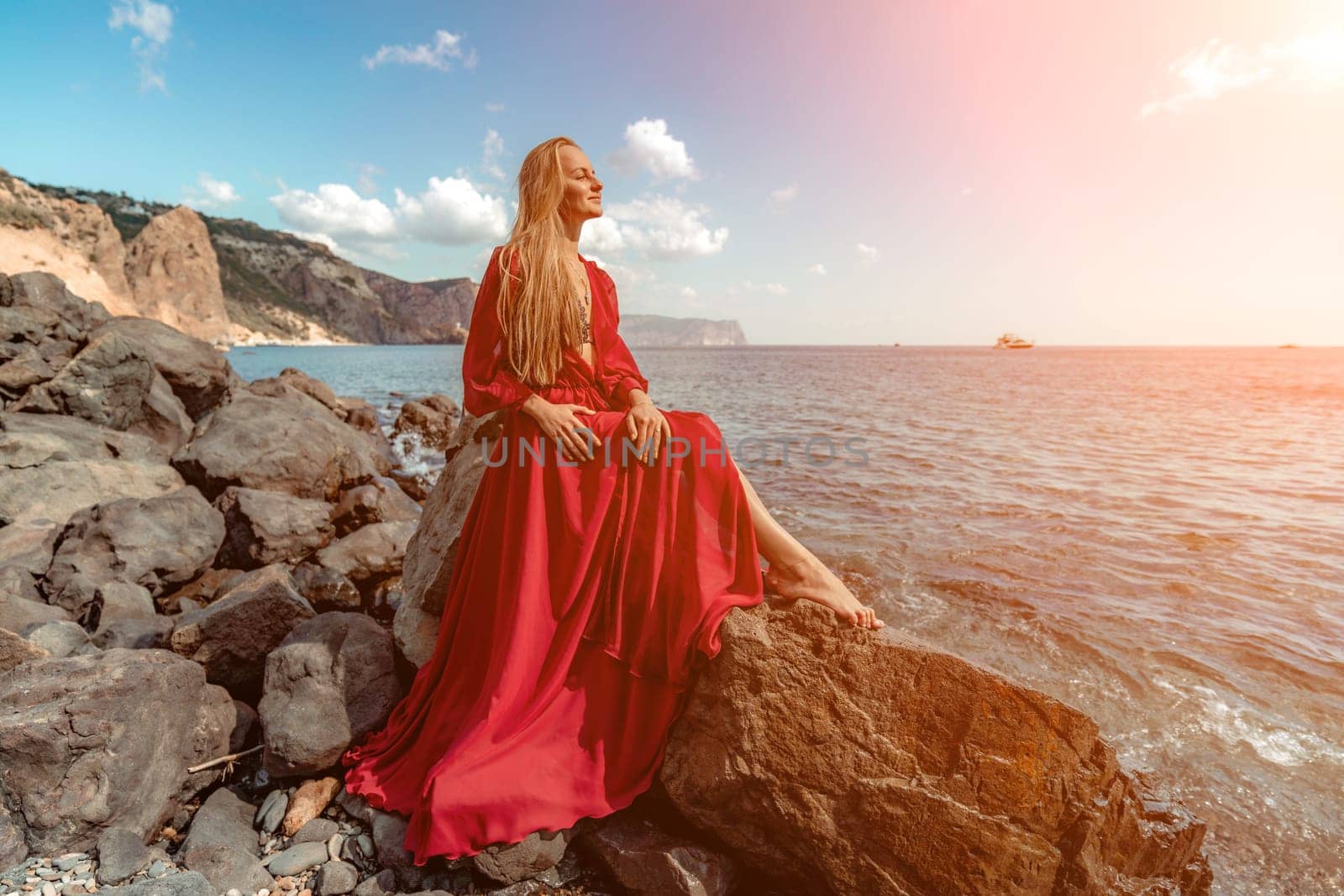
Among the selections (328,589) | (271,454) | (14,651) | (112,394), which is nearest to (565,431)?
(14,651)

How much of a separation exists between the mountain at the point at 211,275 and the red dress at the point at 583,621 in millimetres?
39863

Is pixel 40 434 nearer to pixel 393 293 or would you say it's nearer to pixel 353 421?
pixel 353 421

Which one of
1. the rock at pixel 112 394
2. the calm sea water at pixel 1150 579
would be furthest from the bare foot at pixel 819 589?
the rock at pixel 112 394

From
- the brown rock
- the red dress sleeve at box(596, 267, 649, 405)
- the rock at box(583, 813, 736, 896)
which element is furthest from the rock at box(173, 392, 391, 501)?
the rock at box(583, 813, 736, 896)

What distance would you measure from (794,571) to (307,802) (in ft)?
8.91

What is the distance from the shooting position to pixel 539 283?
328cm

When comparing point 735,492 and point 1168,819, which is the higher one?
point 735,492

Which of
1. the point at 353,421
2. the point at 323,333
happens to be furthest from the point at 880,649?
the point at 323,333

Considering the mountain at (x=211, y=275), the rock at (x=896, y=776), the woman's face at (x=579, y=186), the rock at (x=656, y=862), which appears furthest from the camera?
the mountain at (x=211, y=275)

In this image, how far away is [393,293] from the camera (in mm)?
161500

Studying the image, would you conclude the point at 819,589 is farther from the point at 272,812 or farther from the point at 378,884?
the point at 272,812

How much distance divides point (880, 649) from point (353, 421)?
17.9 metres

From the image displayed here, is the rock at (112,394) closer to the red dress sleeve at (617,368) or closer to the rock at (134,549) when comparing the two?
the rock at (134,549)

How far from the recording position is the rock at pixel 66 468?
6.89 m
